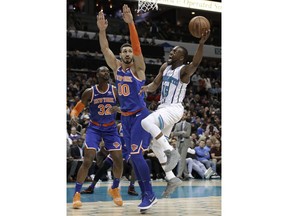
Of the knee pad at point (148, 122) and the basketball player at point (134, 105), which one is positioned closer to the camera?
the knee pad at point (148, 122)

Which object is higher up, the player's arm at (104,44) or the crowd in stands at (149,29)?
the crowd in stands at (149,29)

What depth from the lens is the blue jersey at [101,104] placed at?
668 centimetres

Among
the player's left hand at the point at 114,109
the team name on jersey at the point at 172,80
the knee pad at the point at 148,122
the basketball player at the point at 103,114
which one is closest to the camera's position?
the knee pad at the point at 148,122

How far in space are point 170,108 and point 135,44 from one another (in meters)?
0.83

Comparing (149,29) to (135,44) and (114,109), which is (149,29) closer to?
(114,109)

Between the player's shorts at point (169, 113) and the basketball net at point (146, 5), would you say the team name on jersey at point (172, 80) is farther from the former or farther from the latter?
the basketball net at point (146, 5)

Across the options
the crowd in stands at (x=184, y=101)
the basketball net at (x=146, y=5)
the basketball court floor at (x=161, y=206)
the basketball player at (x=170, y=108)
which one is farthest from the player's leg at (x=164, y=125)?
the crowd in stands at (x=184, y=101)

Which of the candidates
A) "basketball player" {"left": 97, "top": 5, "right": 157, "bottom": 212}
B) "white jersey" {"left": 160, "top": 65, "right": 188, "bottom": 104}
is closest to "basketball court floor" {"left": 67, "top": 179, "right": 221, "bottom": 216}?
"basketball player" {"left": 97, "top": 5, "right": 157, "bottom": 212}

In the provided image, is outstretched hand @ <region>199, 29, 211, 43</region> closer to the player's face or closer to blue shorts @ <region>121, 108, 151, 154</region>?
the player's face

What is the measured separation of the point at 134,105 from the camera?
228 inches

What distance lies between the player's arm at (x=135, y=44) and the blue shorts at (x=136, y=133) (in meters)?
0.47

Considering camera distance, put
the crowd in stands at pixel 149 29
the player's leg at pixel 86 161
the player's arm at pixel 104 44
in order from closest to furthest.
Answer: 1. the player's arm at pixel 104 44
2. the player's leg at pixel 86 161
3. the crowd in stands at pixel 149 29

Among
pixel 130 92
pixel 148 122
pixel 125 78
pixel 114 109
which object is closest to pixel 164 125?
pixel 148 122
